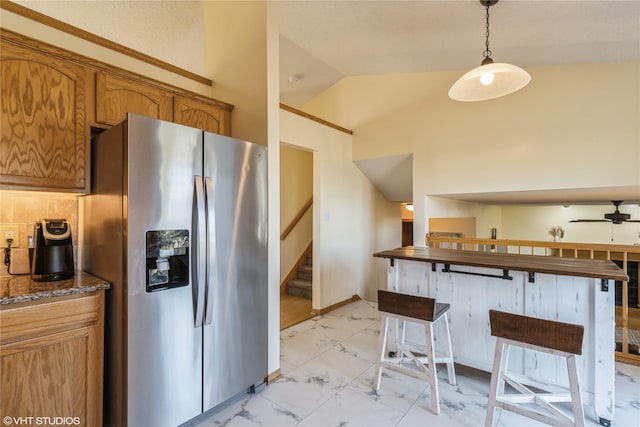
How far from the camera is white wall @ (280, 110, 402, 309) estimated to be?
3943 millimetres

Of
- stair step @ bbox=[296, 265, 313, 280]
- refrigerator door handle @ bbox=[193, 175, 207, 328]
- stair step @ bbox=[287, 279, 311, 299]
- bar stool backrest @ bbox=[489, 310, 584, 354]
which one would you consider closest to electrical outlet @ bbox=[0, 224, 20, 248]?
refrigerator door handle @ bbox=[193, 175, 207, 328]

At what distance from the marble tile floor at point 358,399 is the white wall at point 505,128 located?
1848 mm

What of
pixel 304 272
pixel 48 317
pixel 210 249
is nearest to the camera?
pixel 48 317

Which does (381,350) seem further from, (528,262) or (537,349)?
(528,262)

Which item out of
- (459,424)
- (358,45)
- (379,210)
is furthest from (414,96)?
(459,424)

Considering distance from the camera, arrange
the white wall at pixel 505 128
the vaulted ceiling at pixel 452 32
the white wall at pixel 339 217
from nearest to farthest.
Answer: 1. the vaulted ceiling at pixel 452 32
2. the white wall at pixel 505 128
3. the white wall at pixel 339 217

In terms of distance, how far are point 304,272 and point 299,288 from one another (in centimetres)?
32

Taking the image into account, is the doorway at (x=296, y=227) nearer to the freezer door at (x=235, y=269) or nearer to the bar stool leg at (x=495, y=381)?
the freezer door at (x=235, y=269)

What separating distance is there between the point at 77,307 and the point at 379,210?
4.35 m

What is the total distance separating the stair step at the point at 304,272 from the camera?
505 centimetres

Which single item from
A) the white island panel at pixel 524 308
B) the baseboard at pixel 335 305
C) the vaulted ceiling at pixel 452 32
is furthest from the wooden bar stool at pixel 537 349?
the baseboard at pixel 335 305

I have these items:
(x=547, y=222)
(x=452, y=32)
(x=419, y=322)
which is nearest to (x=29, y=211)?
(x=419, y=322)

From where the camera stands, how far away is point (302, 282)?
4938 millimetres

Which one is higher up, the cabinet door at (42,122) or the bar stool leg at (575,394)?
the cabinet door at (42,122)
